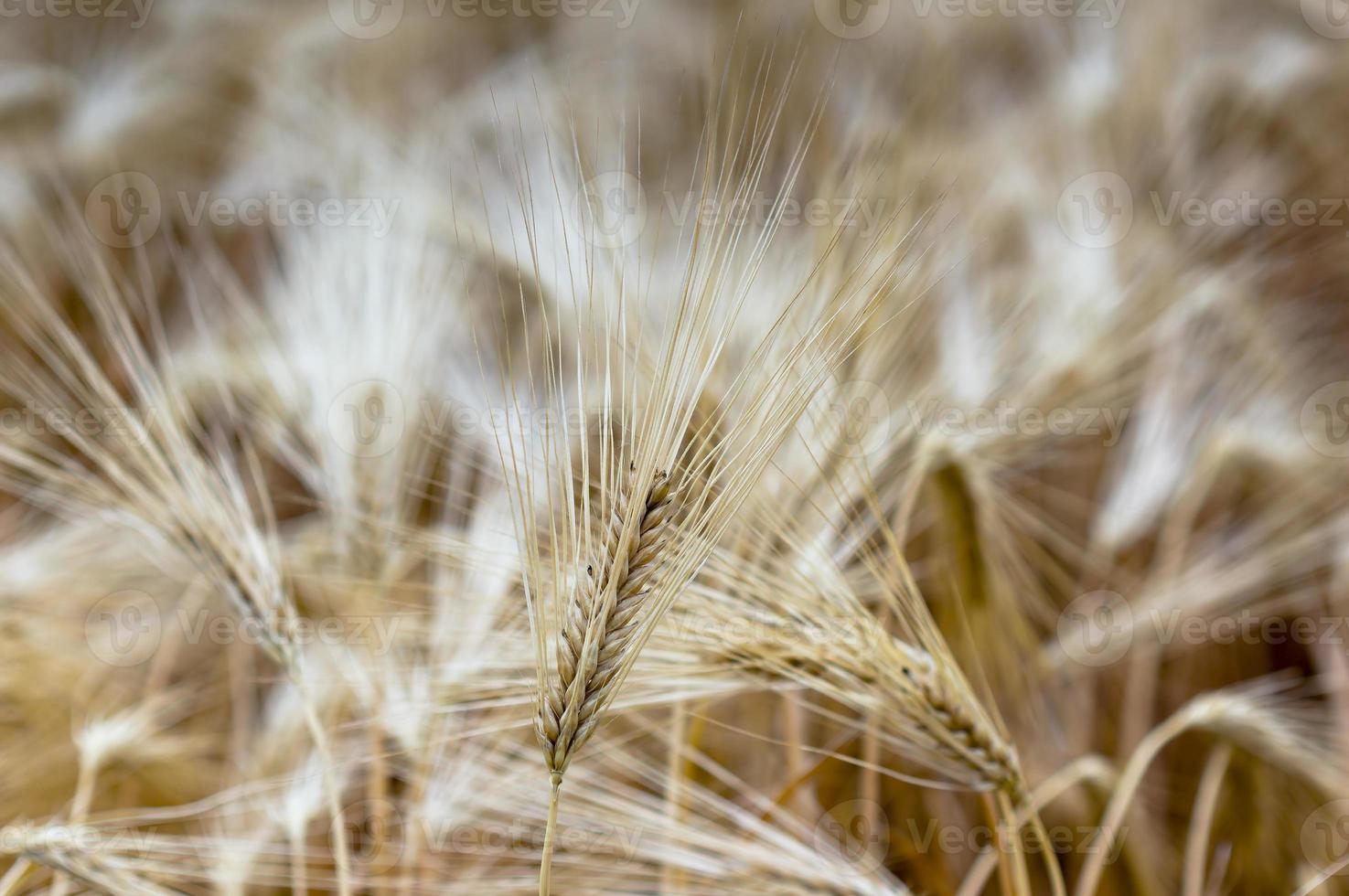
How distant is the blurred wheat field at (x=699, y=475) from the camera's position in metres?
0.48

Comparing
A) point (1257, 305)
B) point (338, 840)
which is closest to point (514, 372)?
point (338, 840)

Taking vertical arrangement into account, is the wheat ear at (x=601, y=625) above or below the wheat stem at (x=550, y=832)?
above

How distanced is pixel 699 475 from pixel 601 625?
0.08m

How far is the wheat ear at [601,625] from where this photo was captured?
378 millimetres

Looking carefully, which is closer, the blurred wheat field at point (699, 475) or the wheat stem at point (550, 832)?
the wheat stem at point (550, 832)

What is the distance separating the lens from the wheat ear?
38 centimetres

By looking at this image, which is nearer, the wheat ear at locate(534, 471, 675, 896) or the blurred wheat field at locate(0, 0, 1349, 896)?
the wheat ear at locate(534, 471, 675, 896)

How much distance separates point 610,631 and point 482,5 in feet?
6.52

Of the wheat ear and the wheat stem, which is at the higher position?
the wheat ear

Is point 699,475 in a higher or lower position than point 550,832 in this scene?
higher

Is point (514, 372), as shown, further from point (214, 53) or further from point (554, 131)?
point (214, 53)

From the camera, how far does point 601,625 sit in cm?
38

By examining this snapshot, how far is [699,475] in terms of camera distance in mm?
392

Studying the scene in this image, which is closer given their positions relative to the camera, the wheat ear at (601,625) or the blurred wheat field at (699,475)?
the wheat ear at (601,625)
